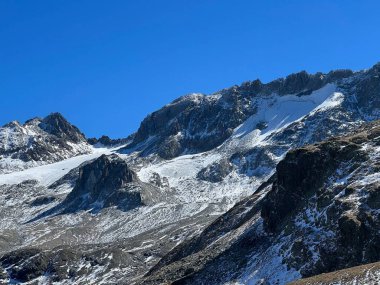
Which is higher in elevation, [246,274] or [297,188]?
[297,188]

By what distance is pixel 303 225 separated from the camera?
292 feet

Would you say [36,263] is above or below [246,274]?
above

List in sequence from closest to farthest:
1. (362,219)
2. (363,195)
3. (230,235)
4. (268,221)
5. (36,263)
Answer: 1. (362,219)
2. (363,195)
3. (268,221)
4. (230,235)
5. (36,263)

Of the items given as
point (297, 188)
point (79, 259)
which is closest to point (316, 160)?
point (297, 188)

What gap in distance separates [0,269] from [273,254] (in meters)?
125

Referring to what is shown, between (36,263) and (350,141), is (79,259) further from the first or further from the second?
(350,141)

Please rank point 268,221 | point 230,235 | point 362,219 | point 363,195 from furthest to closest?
point 230,235
point 268,221
point 363,195
point 362,219

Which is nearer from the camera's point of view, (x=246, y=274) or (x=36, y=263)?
(x=246, y=274)

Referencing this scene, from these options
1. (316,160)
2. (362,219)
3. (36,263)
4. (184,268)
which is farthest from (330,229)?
(36,263)

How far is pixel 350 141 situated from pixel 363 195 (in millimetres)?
20225

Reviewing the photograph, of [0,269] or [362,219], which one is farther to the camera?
[0,269]

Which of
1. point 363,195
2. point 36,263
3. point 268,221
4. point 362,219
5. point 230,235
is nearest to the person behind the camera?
point 362,219

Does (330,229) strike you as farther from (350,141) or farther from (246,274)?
(350,141)

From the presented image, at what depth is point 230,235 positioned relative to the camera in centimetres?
11200
